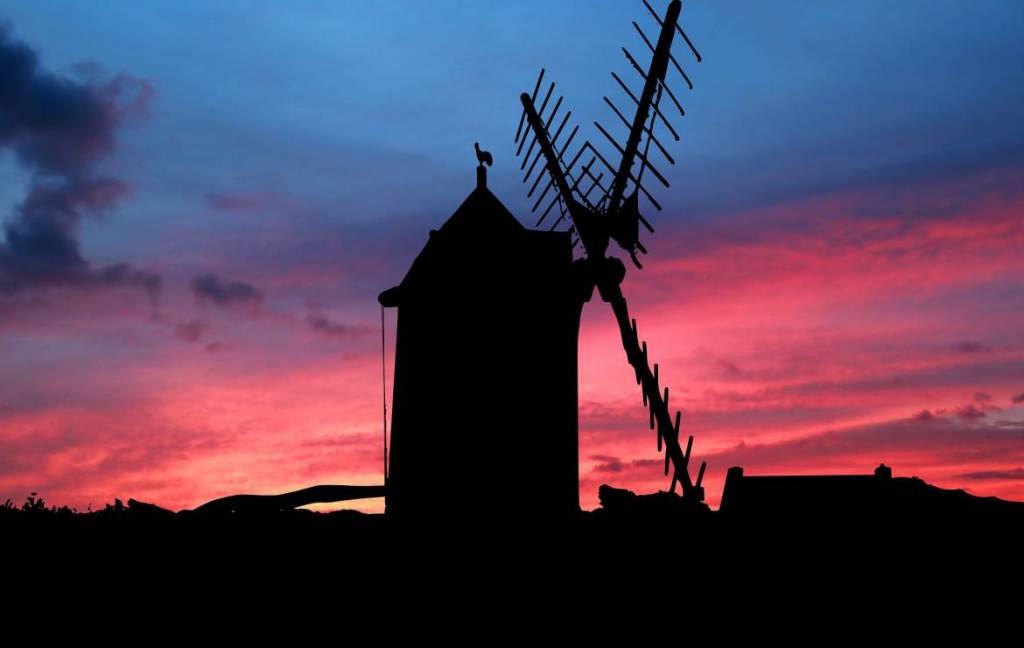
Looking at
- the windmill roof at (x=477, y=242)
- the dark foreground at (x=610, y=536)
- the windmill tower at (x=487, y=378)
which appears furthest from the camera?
the windmill roof at (x=477, y=242)

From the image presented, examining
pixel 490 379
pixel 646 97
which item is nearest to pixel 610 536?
pixel 490 379

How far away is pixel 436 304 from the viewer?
14414mm

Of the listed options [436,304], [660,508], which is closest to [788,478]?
[660,508]

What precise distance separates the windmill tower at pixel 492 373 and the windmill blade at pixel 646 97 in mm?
1453

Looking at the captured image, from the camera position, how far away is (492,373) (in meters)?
14.1

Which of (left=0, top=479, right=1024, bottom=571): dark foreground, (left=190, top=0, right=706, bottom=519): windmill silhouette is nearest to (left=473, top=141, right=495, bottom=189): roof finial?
(left=190, top=0, right=706, bottom=519): windmill silhouette

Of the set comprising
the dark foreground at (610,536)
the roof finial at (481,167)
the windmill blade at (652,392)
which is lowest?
the dark foreground at (610,536)

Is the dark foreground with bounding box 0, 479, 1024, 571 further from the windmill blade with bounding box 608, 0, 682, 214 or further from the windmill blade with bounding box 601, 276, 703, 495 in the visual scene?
the windmill blade with bounding box 608, 0, 682, 214

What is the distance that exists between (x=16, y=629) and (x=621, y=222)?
9218mm

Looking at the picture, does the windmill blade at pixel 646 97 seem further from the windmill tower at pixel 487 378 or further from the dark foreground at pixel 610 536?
the dark foreground at pixel 610 536

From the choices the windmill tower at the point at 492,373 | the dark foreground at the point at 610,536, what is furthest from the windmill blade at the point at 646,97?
the dark foreground at the point at 610,536

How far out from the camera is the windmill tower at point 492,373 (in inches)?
550

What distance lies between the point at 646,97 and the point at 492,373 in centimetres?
480

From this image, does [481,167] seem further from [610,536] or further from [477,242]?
[610,536]
